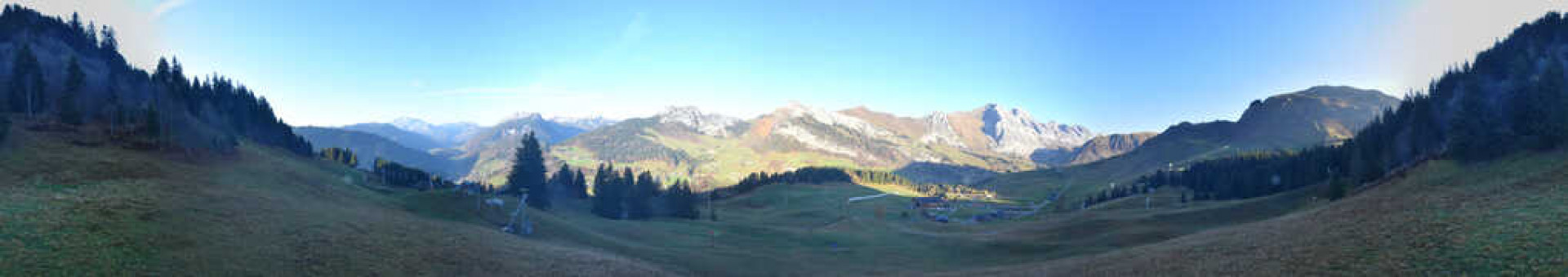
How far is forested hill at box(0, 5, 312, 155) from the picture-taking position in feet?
252

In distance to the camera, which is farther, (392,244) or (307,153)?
(307,153)

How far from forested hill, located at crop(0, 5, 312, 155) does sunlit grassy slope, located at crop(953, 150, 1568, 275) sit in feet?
321

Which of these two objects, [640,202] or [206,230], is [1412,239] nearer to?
[206,230]

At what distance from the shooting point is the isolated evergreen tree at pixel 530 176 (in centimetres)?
13488

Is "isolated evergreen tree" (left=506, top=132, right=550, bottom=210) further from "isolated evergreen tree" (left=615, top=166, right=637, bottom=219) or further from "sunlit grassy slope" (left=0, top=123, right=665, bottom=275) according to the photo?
"sunlit grassy slope" (left=0, top=123, right=665, bottom=275)

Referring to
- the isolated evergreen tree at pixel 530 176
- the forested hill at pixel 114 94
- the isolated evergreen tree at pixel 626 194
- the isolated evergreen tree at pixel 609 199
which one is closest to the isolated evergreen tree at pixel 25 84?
the forested hill at pixel 114 94

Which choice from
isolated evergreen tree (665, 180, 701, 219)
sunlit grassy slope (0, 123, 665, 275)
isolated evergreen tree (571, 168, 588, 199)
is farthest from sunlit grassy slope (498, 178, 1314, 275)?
isolated evergreen tree (571, 168, 588, 199)

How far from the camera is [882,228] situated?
118 m

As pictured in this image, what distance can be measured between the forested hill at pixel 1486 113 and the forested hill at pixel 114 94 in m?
142

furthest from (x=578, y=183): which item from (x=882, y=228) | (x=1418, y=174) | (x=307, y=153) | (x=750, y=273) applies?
(x=1418, y=174)

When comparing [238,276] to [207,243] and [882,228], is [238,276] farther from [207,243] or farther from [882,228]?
[882,228]

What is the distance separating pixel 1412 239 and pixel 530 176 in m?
139

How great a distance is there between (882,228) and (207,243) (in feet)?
324

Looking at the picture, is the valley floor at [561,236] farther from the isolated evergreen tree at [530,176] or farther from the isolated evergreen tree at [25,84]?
the isolated evergreen tree at [530,176]
